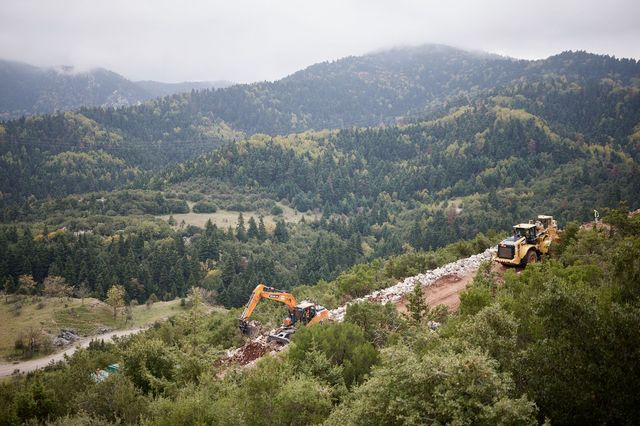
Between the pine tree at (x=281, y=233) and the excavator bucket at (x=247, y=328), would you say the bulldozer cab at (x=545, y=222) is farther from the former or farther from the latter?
the pine tree at (x=281, y=233)

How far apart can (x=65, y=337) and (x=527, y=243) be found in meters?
72.2

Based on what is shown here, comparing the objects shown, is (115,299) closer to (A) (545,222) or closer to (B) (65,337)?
(B) (65,337)

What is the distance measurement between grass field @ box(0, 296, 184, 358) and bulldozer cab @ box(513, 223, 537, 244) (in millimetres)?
66027

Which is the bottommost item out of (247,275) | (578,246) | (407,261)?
(247,275)

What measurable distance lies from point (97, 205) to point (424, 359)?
159m

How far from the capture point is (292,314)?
31.4 metres

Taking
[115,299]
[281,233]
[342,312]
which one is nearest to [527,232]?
[342,312]

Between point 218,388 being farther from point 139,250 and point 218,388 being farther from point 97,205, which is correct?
point 97,205

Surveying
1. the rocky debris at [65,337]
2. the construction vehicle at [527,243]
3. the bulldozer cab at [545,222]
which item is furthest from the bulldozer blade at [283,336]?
the rocky debris at [65,337]

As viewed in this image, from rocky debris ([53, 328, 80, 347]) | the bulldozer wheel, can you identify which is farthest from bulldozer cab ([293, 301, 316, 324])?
rocky debris ([53, 328, 80, 347])

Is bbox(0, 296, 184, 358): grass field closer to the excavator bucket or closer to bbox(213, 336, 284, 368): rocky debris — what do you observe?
the excavator bucket

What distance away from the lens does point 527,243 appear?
32406 millimetres

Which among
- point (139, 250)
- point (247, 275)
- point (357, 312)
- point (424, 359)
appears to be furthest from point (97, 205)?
point (424, 359)

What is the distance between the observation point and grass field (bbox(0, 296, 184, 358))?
7210cm
